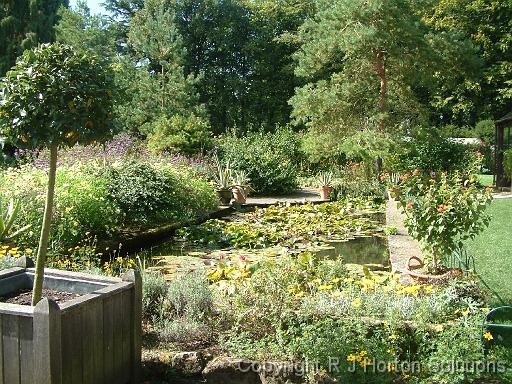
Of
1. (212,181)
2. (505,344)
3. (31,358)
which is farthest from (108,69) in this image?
(212,181)

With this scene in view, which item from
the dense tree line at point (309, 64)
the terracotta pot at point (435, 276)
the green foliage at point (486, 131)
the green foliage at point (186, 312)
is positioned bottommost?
the green foliage at point (186, 312)

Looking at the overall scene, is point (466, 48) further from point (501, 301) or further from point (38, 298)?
point (38, 298)

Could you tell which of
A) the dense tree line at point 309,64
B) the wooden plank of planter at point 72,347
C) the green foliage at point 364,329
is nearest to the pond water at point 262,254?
the green foliage at point 364,329

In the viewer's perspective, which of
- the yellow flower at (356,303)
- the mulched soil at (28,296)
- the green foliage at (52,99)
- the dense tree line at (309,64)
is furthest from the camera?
the dense tree line at (309,64)

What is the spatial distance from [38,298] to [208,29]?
26801 millimetres

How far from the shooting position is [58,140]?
9.48 ft

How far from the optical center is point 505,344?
3.46m

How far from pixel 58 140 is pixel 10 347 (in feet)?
3.70

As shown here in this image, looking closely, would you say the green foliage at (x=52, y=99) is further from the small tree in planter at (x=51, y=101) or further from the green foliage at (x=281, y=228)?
the green foliage at (x=281, y=228)

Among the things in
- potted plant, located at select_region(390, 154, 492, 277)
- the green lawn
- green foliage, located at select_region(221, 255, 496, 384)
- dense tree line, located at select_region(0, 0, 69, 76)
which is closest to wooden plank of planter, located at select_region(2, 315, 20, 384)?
green foliage, located at select_region(221, 255, 496, 384)

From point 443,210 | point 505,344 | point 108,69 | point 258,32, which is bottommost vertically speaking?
point 505,344

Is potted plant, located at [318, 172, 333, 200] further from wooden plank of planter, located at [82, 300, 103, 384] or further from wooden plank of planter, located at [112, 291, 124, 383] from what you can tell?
wooden plank of planter, located at [82, 300, 103, 384]

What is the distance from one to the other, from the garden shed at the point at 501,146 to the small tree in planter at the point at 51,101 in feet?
43.2

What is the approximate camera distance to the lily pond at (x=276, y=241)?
6.39 m
